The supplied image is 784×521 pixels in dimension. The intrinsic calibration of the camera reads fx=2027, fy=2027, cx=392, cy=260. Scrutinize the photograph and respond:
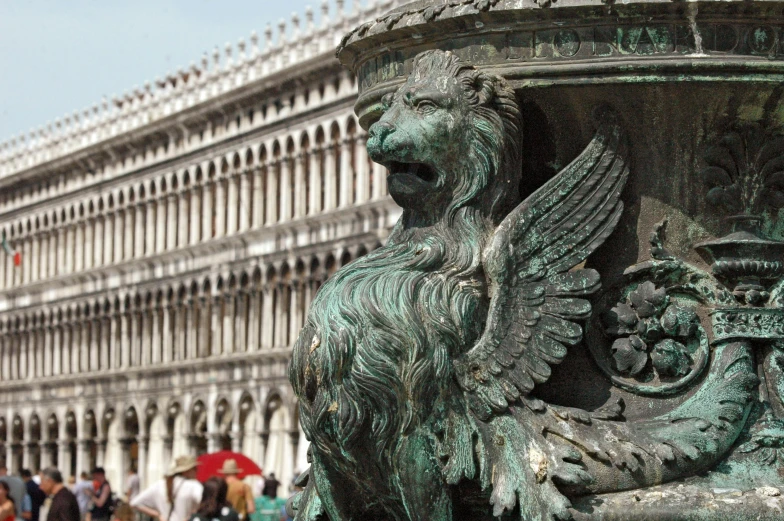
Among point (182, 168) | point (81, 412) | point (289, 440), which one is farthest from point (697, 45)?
point (81, 412)

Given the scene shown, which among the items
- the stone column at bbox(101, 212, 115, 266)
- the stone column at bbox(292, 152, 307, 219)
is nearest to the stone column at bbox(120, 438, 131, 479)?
the stone column at bbox(101, 212, 115, 266)

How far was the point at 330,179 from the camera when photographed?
3828cm

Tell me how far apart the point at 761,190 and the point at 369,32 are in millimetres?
814

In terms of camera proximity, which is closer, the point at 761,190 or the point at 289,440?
the point at 761,190

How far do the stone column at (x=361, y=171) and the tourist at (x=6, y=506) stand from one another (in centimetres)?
2447

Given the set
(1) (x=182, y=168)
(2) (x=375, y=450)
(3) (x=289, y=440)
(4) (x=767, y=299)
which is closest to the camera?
(2) (x=375, y=450)

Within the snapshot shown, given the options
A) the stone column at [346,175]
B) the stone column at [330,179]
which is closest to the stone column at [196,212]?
the stone column at [330,179]

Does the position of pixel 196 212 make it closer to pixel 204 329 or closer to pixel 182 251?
pixel 182 251

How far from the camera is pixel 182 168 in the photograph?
44.8m

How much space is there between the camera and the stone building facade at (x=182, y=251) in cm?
3844

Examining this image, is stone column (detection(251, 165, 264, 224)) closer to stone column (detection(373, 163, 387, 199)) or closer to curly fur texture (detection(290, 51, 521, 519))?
stone column (detection(373, 163, 387, 199))

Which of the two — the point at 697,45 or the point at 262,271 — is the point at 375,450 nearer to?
the point at 697,45

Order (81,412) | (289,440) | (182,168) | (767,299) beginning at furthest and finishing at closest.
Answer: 1. (81,412)
2. (182,168)
3. (289,440)
4. (767,299)

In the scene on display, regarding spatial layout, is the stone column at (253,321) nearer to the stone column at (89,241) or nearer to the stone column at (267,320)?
the stone column at (267,320)
